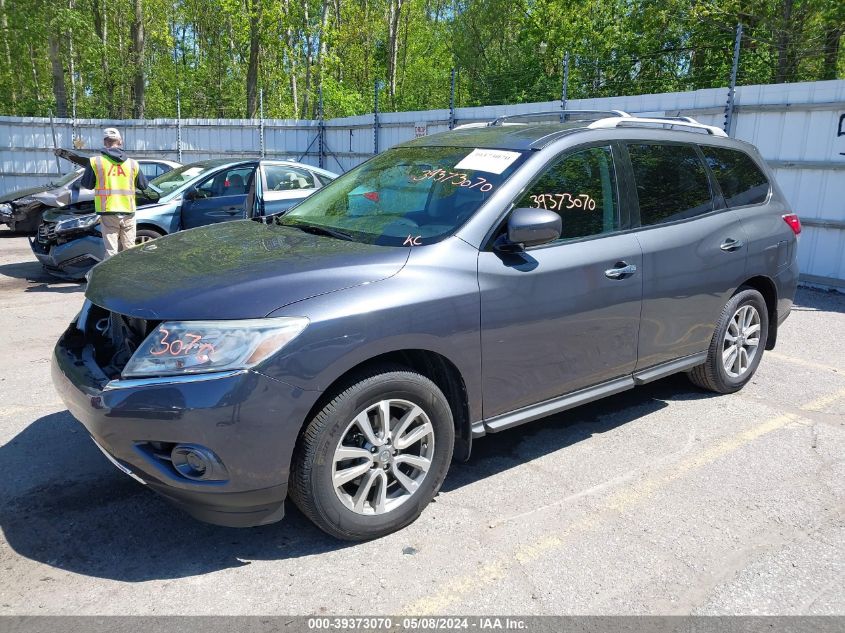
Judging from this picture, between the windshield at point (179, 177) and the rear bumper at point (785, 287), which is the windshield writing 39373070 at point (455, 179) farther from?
the windshield at point (179, 177)

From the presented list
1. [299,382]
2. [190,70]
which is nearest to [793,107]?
[299,382]

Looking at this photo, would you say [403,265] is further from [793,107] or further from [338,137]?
[338,137]

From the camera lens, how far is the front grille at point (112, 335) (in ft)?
10.2

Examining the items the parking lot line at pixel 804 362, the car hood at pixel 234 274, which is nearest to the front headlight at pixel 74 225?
the car hood at pixel 234 274

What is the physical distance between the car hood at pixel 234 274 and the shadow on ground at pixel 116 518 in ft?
3.38

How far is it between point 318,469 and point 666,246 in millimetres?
2541

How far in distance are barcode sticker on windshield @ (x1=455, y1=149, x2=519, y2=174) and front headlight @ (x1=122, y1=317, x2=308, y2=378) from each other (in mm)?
1471

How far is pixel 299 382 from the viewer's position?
281 cm

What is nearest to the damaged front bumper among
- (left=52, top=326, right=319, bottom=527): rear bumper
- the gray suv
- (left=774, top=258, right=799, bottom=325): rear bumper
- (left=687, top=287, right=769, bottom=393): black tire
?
the gray suv

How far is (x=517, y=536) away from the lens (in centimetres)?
328

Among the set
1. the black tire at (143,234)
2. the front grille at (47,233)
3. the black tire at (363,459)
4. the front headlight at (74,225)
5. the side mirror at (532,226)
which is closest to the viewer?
the black tire at (363,459)

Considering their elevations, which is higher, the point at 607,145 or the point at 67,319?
the point at 607,145

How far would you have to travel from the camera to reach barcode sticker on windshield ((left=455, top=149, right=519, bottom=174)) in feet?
12.3

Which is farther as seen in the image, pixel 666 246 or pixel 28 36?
pixel 28 36
